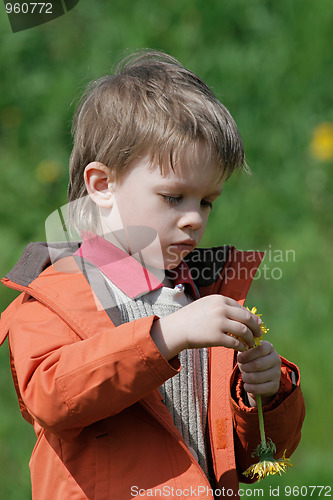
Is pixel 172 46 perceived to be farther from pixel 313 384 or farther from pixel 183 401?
pixel 183 401

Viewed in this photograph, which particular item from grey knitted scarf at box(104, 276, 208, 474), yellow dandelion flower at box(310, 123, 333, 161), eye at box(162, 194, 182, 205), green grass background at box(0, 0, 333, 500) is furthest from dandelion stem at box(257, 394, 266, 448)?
yellow dandelion flower at box(310, 123, 333, 161)

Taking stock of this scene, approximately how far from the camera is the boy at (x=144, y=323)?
3.61ft

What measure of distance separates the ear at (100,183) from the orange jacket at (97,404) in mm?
136

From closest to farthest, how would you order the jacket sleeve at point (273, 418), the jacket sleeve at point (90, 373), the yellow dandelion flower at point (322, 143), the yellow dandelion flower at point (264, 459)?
the jacket sleeve at point (90, 373), the yellow dandelion flower at point (264, 459), the jacket sleeve at point (273, 418), the yellow dandelion flower at point (322, 143)


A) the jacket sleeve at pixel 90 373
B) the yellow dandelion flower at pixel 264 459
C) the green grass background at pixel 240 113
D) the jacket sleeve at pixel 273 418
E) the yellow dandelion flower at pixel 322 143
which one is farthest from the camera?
the yellow dandelion flower at pixel 322 143

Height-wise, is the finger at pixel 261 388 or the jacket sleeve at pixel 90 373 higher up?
the jacket sleeve at pixel 90 373

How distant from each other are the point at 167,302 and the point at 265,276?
3.81 ft

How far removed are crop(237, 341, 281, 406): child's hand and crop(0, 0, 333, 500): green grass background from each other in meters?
0.96

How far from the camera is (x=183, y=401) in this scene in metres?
1.31

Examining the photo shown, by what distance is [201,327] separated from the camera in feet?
3.59

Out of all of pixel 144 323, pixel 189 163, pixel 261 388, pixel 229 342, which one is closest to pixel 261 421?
pixel 261 388

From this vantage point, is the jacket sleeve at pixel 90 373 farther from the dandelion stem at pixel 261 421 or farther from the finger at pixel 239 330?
the dandelion stem at pixel 261 421

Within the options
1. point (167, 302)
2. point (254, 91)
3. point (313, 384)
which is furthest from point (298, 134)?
point (167, 302)

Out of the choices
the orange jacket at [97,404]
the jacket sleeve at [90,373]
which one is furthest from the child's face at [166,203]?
the jacket sleeve at [90,373]
